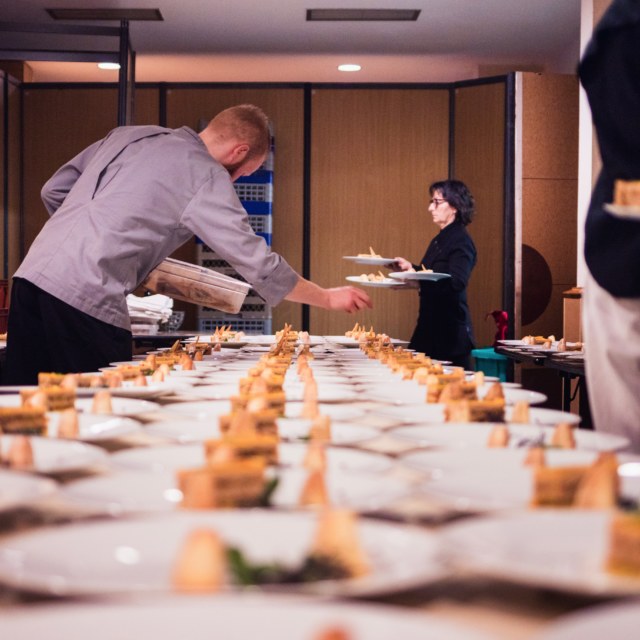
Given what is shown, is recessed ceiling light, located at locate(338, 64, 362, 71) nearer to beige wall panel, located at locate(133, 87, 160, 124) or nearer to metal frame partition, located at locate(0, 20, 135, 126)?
beige wall panel, located at locate(133, 87, 160, 124)

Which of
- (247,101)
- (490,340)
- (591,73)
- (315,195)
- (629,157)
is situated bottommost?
(490,340)

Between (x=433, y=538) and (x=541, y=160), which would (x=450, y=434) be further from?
(x=541, y=160)

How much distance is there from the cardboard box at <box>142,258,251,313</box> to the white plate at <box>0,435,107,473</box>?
6.26ft

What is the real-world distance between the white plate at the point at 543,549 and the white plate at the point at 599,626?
2.6 inches

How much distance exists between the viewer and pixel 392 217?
7031mm

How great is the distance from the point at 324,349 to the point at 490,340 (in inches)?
157

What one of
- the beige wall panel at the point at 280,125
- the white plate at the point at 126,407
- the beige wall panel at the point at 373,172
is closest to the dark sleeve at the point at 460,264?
the beige wall panel at the point at 373,172

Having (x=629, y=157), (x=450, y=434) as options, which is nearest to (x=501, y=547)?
(x=450, y=434)

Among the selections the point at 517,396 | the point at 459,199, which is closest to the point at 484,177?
the point at 459,199

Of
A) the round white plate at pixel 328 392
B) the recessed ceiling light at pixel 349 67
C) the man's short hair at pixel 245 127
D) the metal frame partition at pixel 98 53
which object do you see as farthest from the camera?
the recessed ceiling light at pixel 349 67

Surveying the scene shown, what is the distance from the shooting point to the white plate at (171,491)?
0.72 m

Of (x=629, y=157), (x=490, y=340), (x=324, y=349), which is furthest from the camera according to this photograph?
(x=490, y=340)

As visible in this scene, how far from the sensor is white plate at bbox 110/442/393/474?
875 millimetres

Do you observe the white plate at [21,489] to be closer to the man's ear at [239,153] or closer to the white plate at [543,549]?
the white plate at [543,549]
